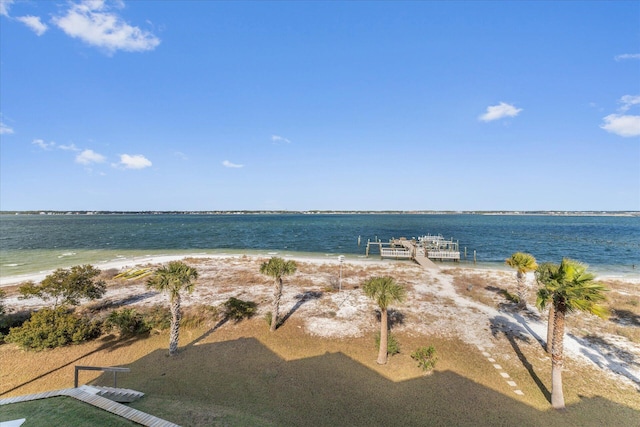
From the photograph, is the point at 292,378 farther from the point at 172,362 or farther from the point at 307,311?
the point at 307,311

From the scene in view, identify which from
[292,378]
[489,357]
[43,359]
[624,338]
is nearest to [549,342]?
[489,357]

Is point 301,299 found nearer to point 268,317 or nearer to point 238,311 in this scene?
point 268,317

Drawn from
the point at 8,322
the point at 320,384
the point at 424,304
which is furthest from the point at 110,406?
the point at 424,304

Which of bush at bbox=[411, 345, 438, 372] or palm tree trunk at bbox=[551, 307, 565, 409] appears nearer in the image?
palm tree trunk at bbox=[551, 307, 565, 409]

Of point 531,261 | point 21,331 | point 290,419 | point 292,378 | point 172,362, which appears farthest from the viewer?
point 531,261

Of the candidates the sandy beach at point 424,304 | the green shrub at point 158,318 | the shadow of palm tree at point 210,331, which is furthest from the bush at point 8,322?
the shadow of palm tree at point 210,331

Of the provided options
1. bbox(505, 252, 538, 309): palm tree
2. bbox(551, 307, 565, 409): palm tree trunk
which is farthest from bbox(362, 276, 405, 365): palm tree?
bbox(505, 252, 538, 309): palm tree

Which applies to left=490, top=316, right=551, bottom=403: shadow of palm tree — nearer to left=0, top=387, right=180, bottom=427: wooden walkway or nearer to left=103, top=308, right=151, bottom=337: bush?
left=0, top=387, right=180, bottom=427: wooden walkway
